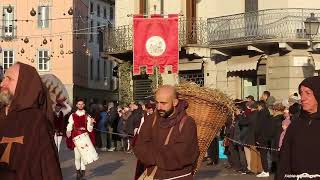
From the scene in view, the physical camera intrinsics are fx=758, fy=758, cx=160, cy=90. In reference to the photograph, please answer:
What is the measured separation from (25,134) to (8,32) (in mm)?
59079

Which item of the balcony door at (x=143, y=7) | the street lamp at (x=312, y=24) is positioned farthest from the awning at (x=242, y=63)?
the balcony door at (x=143, y=7)

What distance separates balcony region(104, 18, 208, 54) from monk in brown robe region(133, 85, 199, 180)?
2229cm

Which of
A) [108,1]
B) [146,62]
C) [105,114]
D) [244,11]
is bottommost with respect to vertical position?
[105,114]

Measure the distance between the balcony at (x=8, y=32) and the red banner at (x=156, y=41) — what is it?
35.5 metres

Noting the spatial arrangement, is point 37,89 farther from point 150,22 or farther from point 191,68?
point 191,68

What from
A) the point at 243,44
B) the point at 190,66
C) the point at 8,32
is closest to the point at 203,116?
the point at 243,44

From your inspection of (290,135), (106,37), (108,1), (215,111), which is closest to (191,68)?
(106,37)

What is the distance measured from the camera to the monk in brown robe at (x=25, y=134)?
231 inches

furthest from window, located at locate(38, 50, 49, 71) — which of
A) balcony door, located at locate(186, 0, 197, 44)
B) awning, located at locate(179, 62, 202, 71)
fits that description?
balcony door, located at locate(186, 0, 197, 44)

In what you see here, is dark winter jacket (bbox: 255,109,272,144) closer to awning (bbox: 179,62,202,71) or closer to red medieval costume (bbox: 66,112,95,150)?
red medieval costume (bbox: 66,112,95,150)

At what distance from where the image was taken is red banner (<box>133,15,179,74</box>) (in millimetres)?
28797

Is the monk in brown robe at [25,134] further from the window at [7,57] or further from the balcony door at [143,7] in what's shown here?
the window at [7,57]

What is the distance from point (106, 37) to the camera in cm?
3469

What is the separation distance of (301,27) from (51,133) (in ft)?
70.7
